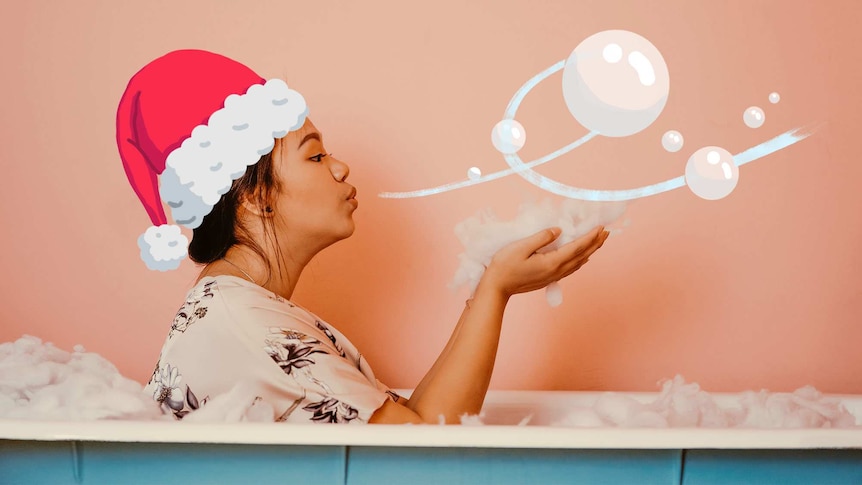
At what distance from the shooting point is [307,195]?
1172 mm

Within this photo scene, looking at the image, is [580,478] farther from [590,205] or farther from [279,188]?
[279,188]

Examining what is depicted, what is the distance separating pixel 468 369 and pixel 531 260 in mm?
161

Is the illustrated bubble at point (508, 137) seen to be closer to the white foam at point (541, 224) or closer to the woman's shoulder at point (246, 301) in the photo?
the white foam at point (541, 224)

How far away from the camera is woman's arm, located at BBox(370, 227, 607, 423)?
3.39ft

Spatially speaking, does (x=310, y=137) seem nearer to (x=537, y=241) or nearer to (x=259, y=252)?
(x=259, y=252)

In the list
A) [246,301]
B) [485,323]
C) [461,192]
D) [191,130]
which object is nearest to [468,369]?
[485,323]

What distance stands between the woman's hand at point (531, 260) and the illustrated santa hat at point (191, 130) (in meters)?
0.34

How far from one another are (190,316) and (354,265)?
66cm

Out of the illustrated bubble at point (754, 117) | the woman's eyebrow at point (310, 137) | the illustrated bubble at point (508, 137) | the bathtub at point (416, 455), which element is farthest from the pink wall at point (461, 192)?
the bathtub at point (416, 455)

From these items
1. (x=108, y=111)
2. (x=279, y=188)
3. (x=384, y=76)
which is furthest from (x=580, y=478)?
(x=108, y=111)

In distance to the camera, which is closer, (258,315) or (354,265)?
(258,315)

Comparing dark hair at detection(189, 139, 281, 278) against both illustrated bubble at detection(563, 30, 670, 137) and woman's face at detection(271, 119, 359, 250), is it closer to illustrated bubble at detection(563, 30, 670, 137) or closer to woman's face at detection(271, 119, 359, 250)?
woman's face at detection(271, 119, 359, 250)

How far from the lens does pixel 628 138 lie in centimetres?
166

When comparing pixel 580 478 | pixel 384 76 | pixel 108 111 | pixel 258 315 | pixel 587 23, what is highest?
pixel 587 23
